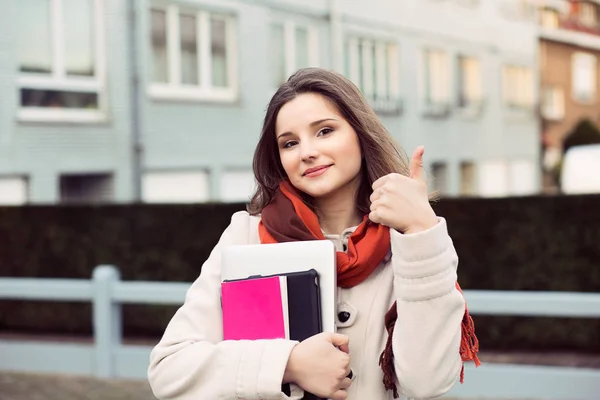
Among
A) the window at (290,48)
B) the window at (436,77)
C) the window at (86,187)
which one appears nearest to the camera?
the window at (86,187)

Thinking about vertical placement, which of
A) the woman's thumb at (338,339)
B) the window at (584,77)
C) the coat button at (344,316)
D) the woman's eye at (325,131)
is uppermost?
the window at (584,77)

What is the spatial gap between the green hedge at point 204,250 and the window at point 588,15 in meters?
18.9

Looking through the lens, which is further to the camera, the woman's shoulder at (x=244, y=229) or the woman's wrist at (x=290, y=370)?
the woman's shoulder at (x=244, y=229)

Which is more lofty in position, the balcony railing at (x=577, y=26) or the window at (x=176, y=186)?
the balcony railing at (x=577, y=26)

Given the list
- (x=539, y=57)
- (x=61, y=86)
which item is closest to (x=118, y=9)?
(x=61, y=86)

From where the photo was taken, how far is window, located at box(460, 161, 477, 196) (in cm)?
1677

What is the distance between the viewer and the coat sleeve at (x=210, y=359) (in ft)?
4.87

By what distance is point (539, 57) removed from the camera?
801 inches

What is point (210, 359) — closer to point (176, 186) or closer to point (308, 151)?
point (308, 151)

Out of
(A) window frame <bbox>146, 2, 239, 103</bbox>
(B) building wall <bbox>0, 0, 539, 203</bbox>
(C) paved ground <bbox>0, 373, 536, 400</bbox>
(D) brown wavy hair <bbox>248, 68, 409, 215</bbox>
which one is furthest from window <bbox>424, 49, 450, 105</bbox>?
(D) brown wavy hair <bbox>248, 68, 409, 215</bbox>

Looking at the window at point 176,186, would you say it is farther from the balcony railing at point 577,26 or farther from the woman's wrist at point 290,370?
the balcony railing at point 577,26

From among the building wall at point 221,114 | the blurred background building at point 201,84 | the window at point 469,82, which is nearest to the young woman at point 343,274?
the blurred background building at point 201,84

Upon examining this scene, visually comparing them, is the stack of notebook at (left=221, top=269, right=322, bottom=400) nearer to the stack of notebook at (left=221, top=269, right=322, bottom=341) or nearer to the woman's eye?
the stack of notebook at (left=221, top=269, right=322, bottom=341)

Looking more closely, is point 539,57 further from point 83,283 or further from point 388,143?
point 388,143
